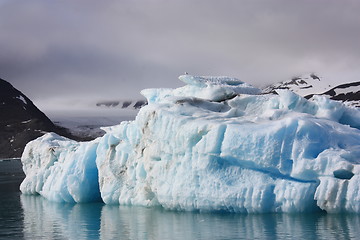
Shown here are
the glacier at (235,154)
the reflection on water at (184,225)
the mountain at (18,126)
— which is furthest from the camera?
the mountain at (18,126)

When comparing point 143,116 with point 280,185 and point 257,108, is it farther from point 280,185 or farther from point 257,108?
point 280,185

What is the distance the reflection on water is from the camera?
14727 millimetres

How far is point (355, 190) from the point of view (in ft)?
52.8

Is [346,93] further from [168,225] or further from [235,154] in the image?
[168,225]

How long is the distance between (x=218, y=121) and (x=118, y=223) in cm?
482

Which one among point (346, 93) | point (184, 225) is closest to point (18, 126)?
point (346, 93)

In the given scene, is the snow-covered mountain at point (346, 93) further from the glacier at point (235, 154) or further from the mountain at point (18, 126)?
the glacier at point (235, 154)

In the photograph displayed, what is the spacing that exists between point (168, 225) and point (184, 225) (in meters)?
0.55

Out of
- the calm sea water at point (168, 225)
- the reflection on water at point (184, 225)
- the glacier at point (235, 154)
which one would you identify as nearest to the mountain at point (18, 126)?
the glacier at point (235, 154)

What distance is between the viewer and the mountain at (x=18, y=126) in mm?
143500

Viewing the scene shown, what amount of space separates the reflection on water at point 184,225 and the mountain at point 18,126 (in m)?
126

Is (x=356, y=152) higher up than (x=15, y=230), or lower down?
higher up

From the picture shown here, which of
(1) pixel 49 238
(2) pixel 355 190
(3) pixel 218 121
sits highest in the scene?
(3) pixel 218 121

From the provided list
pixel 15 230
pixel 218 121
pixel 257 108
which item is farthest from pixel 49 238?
pixel 257 108
